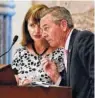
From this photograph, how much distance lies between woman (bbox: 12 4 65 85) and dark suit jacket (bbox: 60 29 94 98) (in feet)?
2.32

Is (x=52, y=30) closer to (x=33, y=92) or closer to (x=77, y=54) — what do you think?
(x=77, y=54)

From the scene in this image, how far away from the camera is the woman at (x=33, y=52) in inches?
81.1

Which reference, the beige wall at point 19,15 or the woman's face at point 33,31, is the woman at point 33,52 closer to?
the woman's face at point 33,31

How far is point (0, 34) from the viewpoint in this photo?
7.76 ft

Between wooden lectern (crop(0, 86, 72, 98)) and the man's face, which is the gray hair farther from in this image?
wooden lectern (crop(0, 86, 72, 98))

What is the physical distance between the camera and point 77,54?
129 cm

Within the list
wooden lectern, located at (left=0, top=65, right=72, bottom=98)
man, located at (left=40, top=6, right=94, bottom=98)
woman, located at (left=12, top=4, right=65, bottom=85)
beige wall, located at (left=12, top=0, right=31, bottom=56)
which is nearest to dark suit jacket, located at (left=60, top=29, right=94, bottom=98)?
man, located at (left=40, top=6, right=94, bottom=98)

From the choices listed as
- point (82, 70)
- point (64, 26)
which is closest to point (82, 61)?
point (82, 70)

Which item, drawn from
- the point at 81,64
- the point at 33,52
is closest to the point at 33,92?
the point at 81,64

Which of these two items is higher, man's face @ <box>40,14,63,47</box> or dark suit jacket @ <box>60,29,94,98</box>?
man's face @ <box>40,14,63,47</box>

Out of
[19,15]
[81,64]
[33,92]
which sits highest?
[19,15]

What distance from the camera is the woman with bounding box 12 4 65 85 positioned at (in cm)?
206

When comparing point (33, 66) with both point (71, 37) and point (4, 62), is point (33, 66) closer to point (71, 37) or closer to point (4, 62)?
point (4, 62)

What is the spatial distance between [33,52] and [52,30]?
0.65 metres
